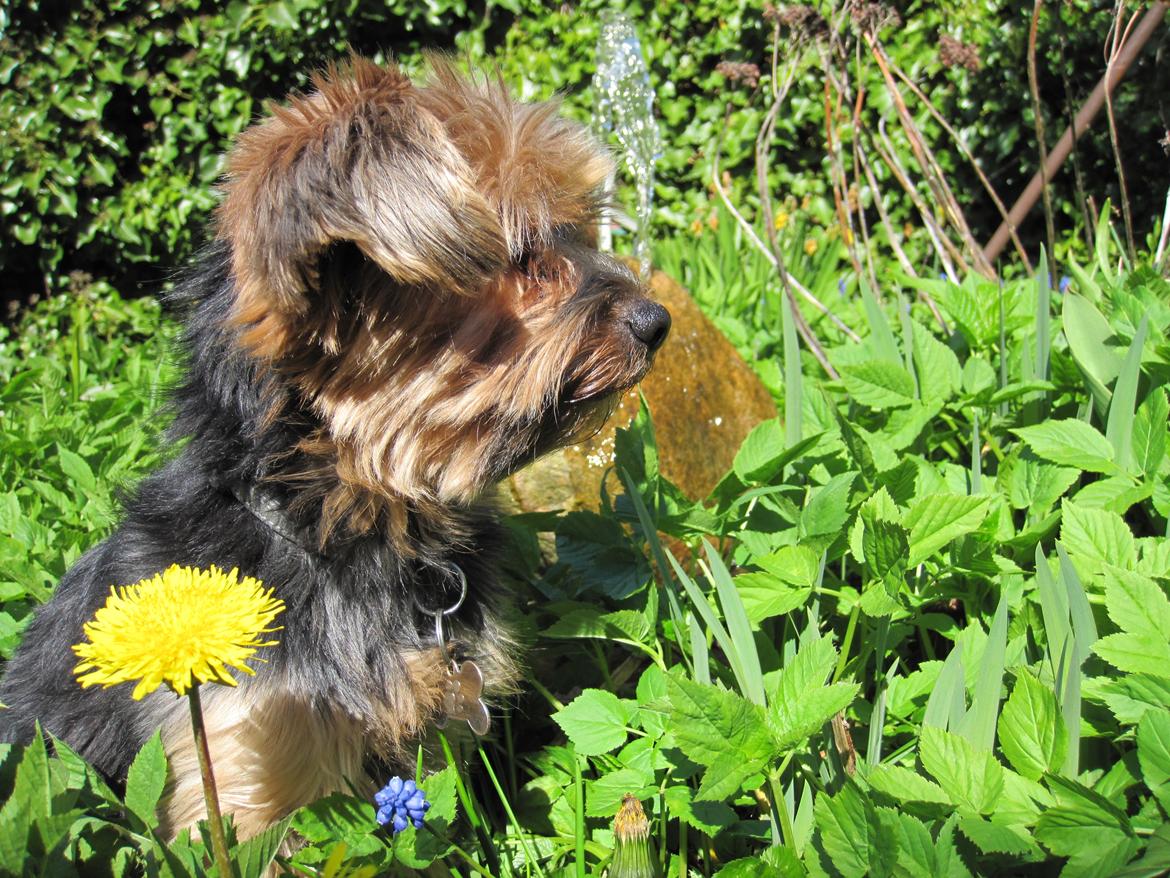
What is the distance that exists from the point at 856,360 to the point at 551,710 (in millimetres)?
1617

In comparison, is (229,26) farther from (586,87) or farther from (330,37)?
(586,87)

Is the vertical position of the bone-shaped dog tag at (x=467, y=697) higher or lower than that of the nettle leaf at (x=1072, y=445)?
lower

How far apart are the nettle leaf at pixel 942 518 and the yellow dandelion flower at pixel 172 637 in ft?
5.16

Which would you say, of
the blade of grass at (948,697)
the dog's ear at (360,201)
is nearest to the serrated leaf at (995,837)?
the blade of grass at (948,697)

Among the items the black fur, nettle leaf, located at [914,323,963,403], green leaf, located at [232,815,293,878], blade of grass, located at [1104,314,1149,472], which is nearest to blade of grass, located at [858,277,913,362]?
nettle leaf, located at [914,323,963,403]

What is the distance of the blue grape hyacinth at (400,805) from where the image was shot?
Answer: 5.88ft

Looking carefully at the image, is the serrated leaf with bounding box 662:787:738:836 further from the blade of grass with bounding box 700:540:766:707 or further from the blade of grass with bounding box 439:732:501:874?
the blade of grass with bounding box 439:732:501:874

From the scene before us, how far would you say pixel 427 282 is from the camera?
75.1 inches

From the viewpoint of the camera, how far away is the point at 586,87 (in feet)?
22.7

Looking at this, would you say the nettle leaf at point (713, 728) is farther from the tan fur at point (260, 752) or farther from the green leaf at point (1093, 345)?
the green leaf at point (1093, 345)

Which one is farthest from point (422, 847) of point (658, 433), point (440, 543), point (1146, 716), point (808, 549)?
point (658, 433)

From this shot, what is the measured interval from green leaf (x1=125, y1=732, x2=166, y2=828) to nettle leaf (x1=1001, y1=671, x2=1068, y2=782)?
5.29ft

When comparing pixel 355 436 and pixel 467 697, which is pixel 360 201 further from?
pixel 467 697

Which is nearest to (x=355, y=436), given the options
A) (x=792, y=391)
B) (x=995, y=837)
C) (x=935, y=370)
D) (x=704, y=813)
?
(x=704, y=813)
